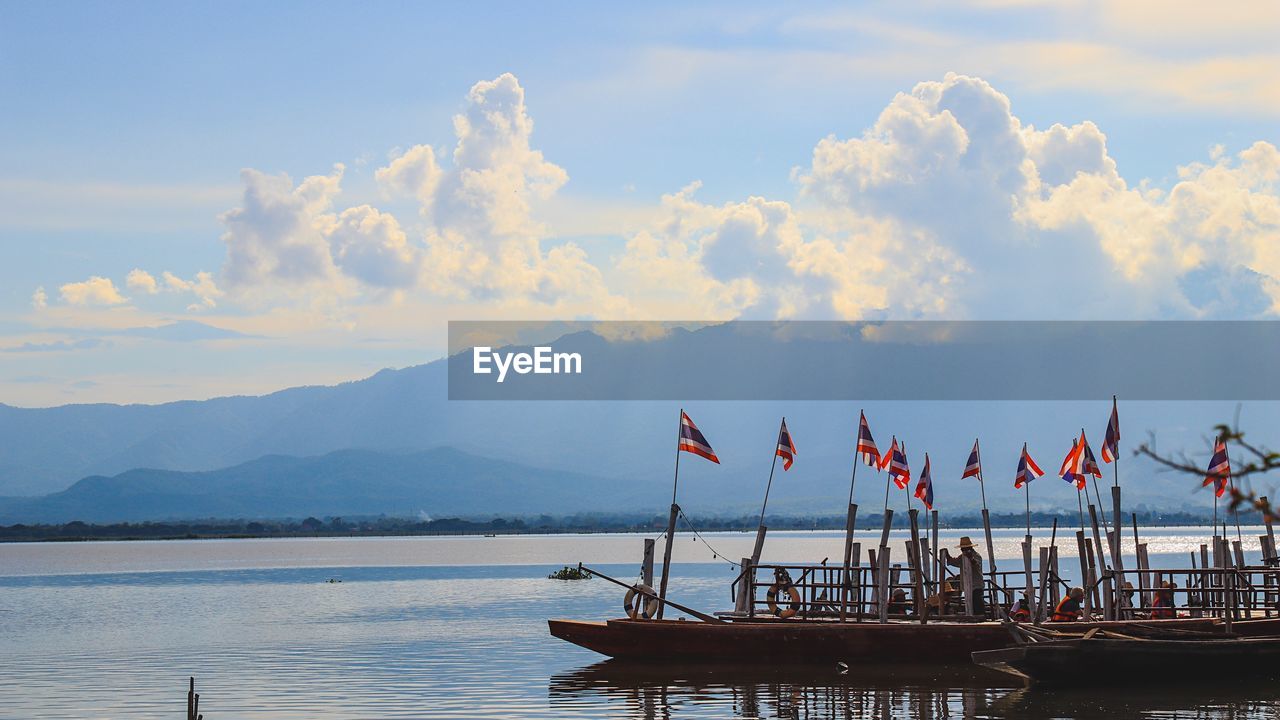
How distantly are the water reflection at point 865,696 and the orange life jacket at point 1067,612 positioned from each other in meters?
2.23

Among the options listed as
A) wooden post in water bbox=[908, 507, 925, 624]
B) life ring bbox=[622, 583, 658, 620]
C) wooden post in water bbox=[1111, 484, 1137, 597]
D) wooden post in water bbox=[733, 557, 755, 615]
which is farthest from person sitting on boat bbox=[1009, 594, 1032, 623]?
life ring bbox=[622, 583, 658, 620]

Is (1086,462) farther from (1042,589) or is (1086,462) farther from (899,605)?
(899,605)

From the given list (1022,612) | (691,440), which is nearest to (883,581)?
(1022,612)

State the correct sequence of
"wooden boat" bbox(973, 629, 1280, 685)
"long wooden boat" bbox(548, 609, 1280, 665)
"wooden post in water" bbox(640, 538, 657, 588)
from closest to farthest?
"wooden boat" bbox(973, 629, 1280, 685)
"long wooden boat" bbox(548, 609, 1280, 665)
"wooden post in water" bbox(640, 538, 657, 588)

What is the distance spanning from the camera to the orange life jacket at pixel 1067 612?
125 feet

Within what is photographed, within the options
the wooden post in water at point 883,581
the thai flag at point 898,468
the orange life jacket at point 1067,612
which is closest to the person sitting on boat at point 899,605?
the wooden post in water at point 883,581

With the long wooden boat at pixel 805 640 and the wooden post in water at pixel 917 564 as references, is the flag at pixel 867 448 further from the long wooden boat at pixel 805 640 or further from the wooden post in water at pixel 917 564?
the long wooden boat at pixel 805 640

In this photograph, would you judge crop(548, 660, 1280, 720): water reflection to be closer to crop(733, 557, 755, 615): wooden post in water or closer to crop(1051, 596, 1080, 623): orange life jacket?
crop(733, 557, 755, 615): wooden post in water

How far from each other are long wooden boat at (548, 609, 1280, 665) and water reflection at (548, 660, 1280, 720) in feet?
1.12

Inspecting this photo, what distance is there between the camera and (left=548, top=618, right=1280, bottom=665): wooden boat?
38750 millimetres

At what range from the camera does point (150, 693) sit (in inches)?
1505

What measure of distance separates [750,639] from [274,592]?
2373 inches

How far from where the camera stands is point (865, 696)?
3491cm

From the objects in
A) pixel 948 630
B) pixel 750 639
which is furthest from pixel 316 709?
pixel 948 630
